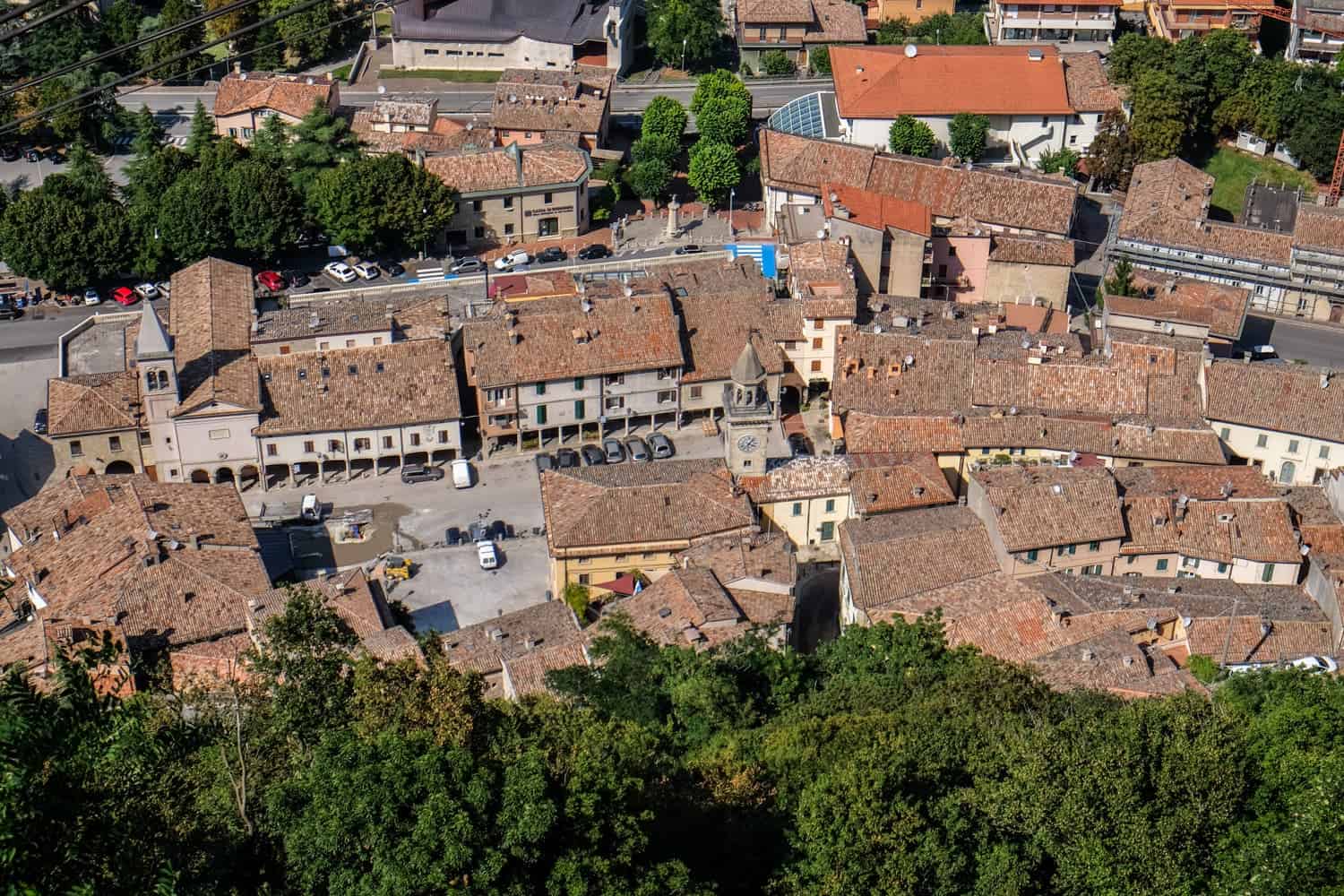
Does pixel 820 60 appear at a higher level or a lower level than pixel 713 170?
higher

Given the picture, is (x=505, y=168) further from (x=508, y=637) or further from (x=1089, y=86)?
(x=508, y=637)

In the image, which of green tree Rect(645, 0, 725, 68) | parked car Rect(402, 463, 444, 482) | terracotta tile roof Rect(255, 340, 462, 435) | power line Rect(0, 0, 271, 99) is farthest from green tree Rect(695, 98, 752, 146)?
power line Rect(0, 0, 271, 99)

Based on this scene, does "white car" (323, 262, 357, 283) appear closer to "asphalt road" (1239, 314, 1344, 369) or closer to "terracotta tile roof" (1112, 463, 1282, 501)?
"terracotta tile roof" (1112, 463, 1282, 501)

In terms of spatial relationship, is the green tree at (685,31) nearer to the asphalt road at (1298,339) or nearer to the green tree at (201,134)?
the green tree at (201,134)

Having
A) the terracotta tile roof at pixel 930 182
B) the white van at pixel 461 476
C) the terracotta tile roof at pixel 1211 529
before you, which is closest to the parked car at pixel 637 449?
the white van at pixel 461 476

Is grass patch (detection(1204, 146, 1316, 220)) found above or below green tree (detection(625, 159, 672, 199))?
below

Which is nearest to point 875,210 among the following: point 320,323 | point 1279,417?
point 1279,417
